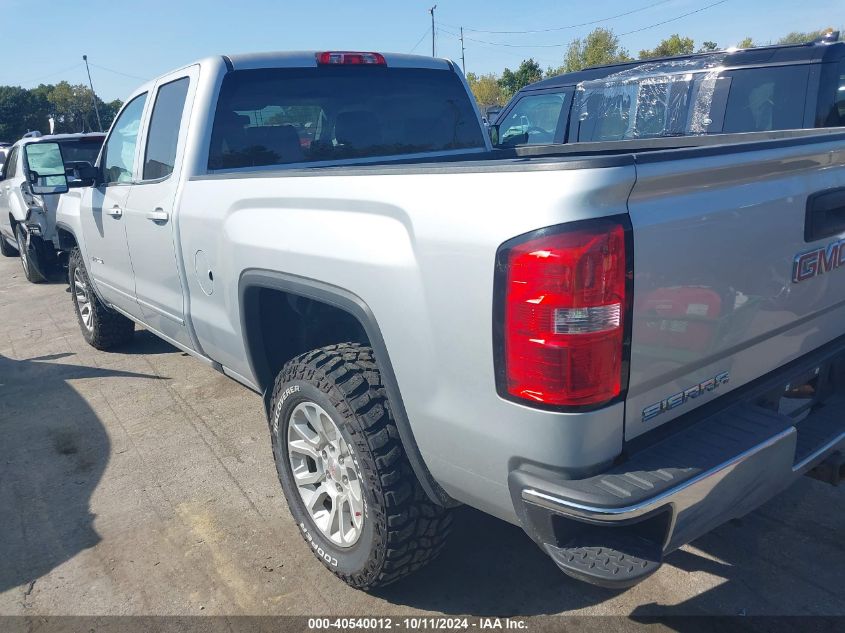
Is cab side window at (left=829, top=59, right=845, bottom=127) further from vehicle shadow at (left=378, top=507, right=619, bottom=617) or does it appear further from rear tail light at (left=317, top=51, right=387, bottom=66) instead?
vehicle shadow at (left=378, top=507, right=619, bottom=617)

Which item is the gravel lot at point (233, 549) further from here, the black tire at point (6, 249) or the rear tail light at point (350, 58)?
the black tire at point (6, 249)

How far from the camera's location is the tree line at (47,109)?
2564 inches

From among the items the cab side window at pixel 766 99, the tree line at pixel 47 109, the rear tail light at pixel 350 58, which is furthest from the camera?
the tree line at pixel 47 109

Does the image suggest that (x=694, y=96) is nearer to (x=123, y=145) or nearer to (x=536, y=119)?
(x=536, y=119)

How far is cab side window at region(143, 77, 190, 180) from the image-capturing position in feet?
11.9

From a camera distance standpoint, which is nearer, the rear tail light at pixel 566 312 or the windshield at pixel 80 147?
the rear tail light at pixel 566 312

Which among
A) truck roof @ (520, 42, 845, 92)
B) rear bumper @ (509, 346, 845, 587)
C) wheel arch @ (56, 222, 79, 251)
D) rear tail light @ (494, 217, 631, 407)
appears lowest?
rear bumper @ (509, 346, 845, 587)

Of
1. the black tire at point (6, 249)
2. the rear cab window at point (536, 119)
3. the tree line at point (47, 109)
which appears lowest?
the black tire at point (6, 249)

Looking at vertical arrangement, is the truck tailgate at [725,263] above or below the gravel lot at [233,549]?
above

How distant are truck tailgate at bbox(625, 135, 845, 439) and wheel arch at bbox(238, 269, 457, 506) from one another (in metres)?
0.71

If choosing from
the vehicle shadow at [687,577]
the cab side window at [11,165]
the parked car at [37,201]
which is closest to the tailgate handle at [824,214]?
the vehicle shadow at [687,577]

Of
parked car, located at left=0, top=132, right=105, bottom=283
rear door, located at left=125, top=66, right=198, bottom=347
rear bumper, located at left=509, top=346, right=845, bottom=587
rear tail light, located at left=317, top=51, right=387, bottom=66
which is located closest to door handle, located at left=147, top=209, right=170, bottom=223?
rear door, located at left=125, top=66, right=198, bottom=347

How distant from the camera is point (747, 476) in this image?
1975 mm

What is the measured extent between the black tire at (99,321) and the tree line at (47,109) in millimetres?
66373
